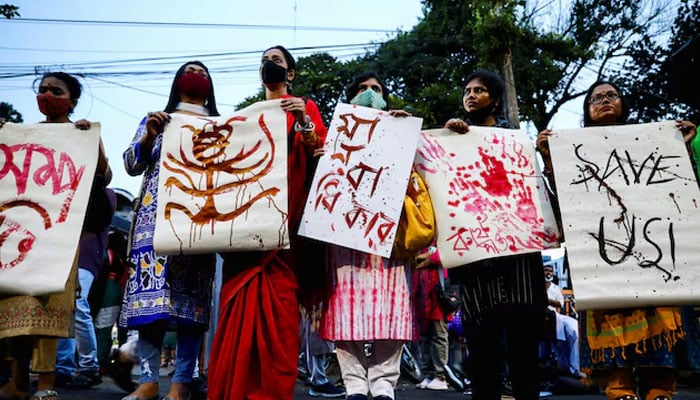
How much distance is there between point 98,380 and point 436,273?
10.3 ft

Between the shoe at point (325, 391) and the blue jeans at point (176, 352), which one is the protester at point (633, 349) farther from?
the shoe at point (325, 391)

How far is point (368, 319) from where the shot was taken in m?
3.05

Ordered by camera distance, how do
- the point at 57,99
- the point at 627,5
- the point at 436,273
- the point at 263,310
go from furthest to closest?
1. the point at 627,5
2. the point at 436,273
3. the point at 57,99
4. the point at 263,310

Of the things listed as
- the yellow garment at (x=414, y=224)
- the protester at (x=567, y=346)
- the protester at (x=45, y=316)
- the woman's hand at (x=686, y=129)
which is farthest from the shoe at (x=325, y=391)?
the woman's hand at (x=686, y=129)

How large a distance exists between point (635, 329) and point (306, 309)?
1.56 meters

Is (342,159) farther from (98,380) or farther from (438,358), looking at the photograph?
(438,358)

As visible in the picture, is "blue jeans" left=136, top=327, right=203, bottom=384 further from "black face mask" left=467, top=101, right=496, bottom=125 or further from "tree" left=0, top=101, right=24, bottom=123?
"tree" left=0, top=101, right=24, bottom=123

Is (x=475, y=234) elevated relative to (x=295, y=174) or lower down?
lower down

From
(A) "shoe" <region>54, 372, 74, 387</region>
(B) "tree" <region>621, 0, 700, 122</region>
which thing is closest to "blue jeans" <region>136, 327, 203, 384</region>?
(A) "shoe" <region>54, 372, 74, 387</region>

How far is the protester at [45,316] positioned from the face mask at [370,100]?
140 cm

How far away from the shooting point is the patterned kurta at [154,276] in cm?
322

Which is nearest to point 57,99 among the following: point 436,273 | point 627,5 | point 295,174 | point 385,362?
point 295,174

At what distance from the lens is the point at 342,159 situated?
10.5ft

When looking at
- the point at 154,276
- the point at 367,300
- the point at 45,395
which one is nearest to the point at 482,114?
the point at 367,300
